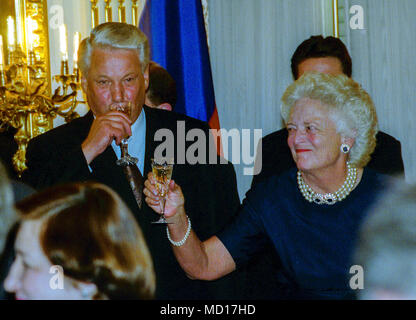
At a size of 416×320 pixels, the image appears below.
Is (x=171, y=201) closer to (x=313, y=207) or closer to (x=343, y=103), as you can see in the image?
(x=313, y=207)

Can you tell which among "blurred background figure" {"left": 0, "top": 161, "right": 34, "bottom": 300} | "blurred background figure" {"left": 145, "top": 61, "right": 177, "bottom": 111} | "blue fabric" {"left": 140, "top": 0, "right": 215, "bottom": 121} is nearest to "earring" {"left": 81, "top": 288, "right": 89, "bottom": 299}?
"blurred background figure" {"left": 0, "top": 161, "right": 34, "bottom": 300}

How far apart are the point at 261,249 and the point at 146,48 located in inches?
28.3

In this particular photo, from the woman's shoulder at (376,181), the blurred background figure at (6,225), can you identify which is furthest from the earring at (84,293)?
the woman's shoulder at (376,181)

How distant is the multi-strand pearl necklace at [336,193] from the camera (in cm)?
184

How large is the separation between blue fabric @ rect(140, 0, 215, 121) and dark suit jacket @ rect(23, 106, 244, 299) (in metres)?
1.26

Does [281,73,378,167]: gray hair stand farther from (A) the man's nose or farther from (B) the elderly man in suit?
(A) the man's nose

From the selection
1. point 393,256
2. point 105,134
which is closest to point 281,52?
point 105,134

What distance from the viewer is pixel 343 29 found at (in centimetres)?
345

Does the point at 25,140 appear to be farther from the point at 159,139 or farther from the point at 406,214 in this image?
the point at 406,214

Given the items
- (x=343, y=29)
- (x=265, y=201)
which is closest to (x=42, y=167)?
(x=265, y=201)

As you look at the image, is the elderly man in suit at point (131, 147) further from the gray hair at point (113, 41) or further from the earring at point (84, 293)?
the earring at point (84, 293)

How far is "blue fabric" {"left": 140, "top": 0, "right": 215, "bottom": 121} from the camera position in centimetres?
330

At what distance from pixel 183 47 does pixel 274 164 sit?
1159mm

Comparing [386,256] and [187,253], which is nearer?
[386,256]
